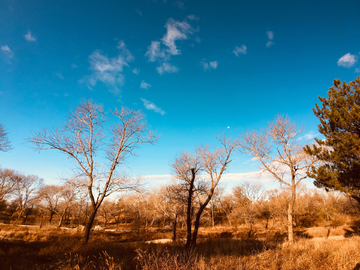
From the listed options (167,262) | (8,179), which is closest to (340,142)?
(167,262)

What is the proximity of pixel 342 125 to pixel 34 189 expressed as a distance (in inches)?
2138

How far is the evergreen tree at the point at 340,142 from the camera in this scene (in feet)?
34.0

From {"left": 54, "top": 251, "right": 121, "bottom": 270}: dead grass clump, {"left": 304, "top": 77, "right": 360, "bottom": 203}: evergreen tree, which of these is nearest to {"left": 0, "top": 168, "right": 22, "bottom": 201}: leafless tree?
{"left": 54, "top": 251, "right": 121, "bottom": 270}: dead grass clump

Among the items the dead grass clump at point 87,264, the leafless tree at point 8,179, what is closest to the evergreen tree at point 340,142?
the dead grass clump at point 87,264

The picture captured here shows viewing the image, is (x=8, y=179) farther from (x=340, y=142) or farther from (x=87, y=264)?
(x=340, y=142)

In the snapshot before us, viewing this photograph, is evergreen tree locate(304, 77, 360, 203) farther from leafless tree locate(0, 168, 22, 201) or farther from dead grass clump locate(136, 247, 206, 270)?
leafless tree locate(0, 168, 22, 201)

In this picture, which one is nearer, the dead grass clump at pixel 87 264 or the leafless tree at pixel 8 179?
the dead grass clump at pixel 87 264

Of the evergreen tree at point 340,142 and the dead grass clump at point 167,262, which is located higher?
the evergreen tree at point 340,142

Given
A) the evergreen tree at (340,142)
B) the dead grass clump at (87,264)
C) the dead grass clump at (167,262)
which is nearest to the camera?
the dead grass clump at (167,262)

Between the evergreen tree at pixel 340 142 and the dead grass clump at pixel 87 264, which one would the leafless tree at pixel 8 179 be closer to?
the dead grass clump at pixel 87 264

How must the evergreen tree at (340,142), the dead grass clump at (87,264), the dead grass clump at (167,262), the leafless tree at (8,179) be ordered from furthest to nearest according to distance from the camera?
the leafless tree at (8,179) → the evergreen tree at (340,142) → the dead grass clump at (87,264) → the dead grass clump at (167,262)

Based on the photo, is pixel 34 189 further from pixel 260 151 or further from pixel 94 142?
pixel 260 151

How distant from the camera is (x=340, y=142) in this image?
10641 mm

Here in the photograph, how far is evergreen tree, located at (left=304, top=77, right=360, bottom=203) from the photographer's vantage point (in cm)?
1036
